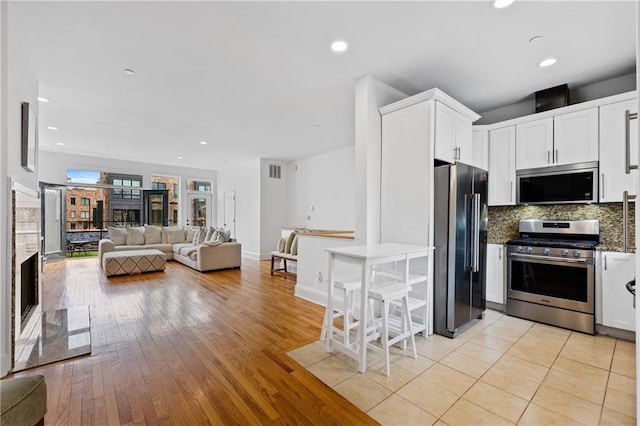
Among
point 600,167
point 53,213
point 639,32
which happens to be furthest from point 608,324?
point 53,213

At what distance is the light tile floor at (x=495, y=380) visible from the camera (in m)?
1.74

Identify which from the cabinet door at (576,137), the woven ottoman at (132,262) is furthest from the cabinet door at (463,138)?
the woven ottoman at (132,262)

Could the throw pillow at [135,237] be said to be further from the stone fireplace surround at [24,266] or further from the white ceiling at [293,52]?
the stone fireplace surround at [24,266]

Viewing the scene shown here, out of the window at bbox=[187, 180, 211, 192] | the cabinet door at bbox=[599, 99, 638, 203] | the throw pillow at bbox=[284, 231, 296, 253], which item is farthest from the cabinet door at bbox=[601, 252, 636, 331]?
the window at bbox=[187, 180, 211, 192]

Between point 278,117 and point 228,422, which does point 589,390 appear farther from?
point 278,117

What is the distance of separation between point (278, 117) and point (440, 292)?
3508 millimetres

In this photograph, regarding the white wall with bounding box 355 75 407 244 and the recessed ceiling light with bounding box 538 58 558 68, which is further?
the white wall with bounding box 355 75 407 244

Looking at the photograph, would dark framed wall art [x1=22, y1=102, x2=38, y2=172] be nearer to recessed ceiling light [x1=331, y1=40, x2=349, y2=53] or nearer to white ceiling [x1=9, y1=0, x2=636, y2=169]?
white ceiling [x1=9, y1=0, x2=636, y2=169]

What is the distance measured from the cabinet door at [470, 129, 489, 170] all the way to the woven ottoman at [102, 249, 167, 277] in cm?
620

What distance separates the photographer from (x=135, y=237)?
7.15m

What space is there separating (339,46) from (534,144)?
2.69 m

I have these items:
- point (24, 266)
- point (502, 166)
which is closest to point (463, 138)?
point (502, 166)

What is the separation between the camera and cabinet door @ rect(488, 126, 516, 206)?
3586mm

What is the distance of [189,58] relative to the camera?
2.83 m
